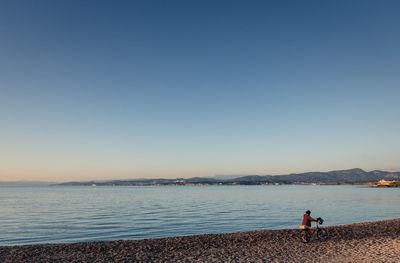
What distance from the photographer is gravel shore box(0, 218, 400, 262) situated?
17.2m

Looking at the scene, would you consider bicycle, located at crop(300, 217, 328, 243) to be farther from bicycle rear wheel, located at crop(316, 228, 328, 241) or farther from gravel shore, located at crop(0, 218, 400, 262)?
gravel shore, located at crop(0, 218, 400, 262)

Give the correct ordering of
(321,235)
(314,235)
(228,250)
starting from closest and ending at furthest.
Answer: (228,250)
(321,235)
(314,235)

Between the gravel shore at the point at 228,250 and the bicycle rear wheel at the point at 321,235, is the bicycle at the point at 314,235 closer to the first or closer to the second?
the bicycle rear wheel at the point at 321,235

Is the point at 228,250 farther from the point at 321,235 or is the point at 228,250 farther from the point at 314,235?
the point at 321,235

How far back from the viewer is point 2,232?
30.9m

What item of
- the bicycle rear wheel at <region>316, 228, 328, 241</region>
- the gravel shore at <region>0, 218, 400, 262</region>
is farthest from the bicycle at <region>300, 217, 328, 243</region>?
the gravel shore at <region>0, 218, 400, 262</region>

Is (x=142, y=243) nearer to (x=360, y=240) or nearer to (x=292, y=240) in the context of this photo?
(x=292, y=240)

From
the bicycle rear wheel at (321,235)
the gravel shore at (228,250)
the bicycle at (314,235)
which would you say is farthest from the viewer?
the bicycle rear wheel at (321,235)

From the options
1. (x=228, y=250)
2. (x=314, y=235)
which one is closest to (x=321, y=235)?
(x=314, y=235)

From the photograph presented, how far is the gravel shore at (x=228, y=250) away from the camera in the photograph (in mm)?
17156

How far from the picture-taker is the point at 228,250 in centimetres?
1942

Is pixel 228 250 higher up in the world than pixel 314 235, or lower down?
higher up

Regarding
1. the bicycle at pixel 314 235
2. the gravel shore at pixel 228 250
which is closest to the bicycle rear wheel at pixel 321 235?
the bicycle at pixel 314 235

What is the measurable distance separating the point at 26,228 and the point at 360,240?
3530 centimetres
